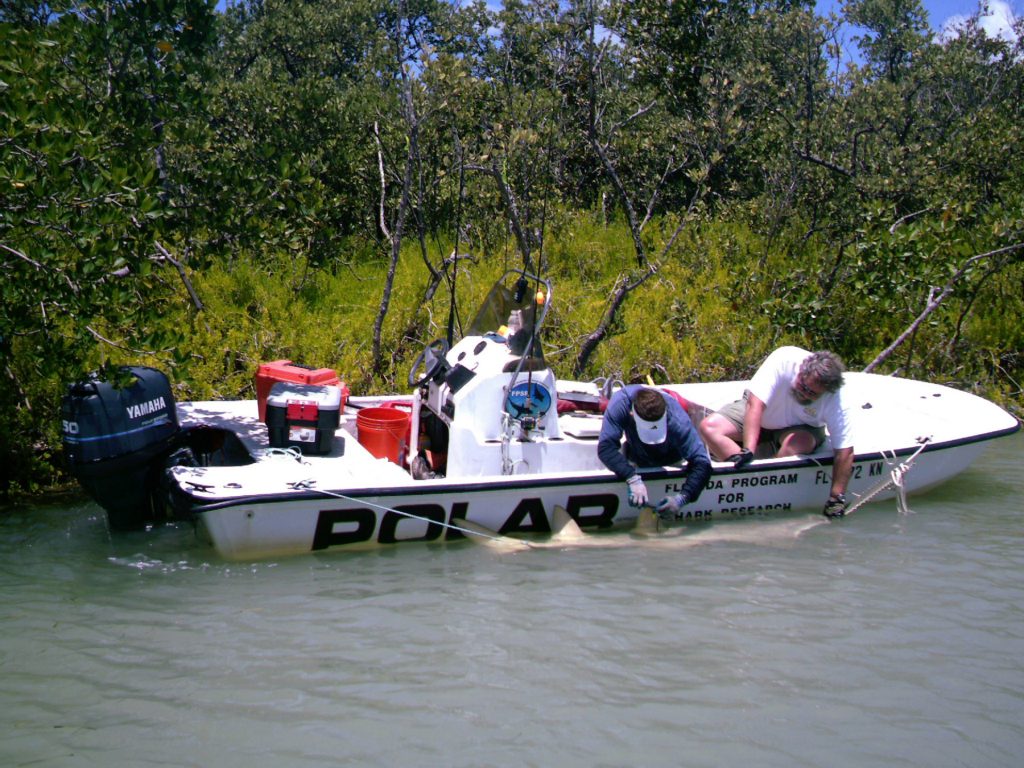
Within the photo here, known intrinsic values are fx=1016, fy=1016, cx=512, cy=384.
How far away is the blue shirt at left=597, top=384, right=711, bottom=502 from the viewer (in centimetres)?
693

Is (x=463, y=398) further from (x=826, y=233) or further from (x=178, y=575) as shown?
(x=826, y=233)

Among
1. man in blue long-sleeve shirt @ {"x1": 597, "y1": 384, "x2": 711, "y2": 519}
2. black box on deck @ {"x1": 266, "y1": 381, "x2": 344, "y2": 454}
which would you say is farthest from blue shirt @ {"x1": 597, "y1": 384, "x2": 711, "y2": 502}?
black box on deck @ {"x1": 266, "y1": 381, "x2": 344, "y2": 454}

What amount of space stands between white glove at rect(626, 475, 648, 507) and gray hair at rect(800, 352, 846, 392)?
1497 millimetres

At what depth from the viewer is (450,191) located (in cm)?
1250

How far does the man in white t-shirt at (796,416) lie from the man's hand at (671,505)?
0.60 metres

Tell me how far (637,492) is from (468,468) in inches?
45.6

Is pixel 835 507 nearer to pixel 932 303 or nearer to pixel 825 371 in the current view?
pixel 825 371

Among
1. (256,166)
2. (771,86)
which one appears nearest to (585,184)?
(771,86)

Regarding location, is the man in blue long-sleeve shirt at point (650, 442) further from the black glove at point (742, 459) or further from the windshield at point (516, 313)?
the windshield at point (516, 313)

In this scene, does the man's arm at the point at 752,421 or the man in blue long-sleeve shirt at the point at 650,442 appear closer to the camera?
the man in blue long-sleeve shirt at the point at 650,442

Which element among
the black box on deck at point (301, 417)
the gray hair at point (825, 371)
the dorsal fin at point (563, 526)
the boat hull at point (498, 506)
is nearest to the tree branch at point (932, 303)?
the boat hull at point (498, 506)

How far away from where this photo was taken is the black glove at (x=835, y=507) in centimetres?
749

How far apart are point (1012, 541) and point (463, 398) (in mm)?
3956

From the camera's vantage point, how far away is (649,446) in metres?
7.09
